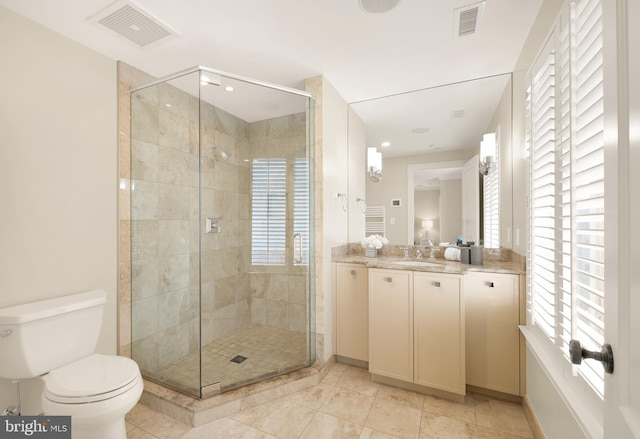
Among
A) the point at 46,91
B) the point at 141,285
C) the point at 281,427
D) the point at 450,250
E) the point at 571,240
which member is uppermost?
the point at 46,91

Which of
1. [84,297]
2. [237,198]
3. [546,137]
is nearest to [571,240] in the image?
[546,137]

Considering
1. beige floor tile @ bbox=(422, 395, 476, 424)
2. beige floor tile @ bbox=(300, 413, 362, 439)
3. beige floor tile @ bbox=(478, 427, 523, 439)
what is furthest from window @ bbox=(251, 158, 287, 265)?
beige floor tile @ bbox=(478, 427, 523, 439)

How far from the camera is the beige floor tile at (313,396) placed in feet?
6.34

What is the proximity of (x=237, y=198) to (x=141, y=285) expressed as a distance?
106cm

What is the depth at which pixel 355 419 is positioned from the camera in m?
1.78

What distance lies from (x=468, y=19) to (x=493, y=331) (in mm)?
2020

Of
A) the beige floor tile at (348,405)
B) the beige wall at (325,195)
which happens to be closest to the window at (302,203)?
the beige wall at (325,195)

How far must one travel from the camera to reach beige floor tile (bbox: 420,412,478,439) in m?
1.63

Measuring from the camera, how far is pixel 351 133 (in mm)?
2801

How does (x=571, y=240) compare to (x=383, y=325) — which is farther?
(x=383, y=325)

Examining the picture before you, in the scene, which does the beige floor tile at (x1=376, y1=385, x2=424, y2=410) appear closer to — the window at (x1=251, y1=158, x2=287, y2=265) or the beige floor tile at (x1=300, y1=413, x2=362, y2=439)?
the beige floor tile at (x1=300, y1=413, x2=362, y2=439)

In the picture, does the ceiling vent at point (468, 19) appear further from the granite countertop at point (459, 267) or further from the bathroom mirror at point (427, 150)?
the granite countertop at point (459, 267)

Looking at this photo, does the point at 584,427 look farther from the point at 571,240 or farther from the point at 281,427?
the point at 281,427

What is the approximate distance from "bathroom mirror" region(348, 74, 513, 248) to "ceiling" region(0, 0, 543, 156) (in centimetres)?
20
